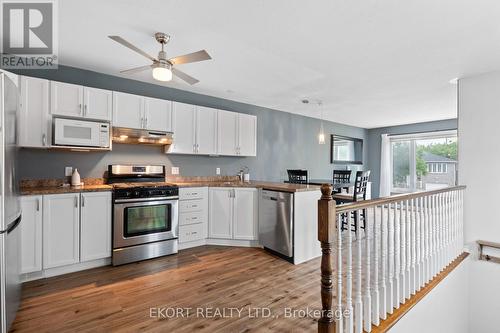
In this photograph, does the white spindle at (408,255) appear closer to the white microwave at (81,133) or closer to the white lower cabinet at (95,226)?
the white lower cabinet at (95,226)

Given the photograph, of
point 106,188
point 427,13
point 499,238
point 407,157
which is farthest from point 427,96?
point 106,188

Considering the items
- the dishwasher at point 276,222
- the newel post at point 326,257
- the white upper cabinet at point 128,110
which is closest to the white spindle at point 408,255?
the newel post at point 326,257

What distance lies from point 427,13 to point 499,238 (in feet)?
10.00

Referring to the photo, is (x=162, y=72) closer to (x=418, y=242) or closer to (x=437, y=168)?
(x=418, y=242)

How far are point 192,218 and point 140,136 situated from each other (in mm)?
1422

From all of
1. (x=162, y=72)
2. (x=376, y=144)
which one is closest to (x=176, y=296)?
(x=162, y=72)

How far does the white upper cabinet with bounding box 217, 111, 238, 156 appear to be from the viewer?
4.34 metres

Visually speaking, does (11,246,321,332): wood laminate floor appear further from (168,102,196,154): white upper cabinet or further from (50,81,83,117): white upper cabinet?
(50,81,83,117): white upper cabinet

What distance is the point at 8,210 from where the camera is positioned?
1845 mm

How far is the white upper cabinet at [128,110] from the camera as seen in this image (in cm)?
335

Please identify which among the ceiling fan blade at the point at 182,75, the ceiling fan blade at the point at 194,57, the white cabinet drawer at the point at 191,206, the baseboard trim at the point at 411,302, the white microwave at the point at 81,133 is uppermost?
the ceiling fan blade at the point at 194,57

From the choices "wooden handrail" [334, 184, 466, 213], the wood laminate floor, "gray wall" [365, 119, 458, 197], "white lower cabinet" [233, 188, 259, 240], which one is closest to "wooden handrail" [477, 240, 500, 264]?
"wooden handrail" [334, 184, 466, 213]

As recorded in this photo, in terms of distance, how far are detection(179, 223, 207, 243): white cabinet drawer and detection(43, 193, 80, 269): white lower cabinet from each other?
50.4 inches

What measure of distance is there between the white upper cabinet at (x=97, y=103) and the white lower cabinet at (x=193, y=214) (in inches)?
56.9
